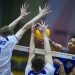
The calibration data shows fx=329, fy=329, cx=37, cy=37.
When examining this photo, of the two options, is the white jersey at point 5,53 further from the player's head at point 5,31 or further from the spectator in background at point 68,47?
the spectator in background at point 68,47

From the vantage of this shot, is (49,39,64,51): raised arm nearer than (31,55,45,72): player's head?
No

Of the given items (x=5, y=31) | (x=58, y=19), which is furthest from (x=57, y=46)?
(x=5, y=31)

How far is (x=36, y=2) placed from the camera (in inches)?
265

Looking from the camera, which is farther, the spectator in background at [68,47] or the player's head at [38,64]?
the spectator in background at [68,47]

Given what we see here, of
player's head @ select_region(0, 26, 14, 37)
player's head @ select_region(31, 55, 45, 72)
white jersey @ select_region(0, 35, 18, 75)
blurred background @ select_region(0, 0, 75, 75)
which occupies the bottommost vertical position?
player's head @ select_region(31, 55, 45, 72)

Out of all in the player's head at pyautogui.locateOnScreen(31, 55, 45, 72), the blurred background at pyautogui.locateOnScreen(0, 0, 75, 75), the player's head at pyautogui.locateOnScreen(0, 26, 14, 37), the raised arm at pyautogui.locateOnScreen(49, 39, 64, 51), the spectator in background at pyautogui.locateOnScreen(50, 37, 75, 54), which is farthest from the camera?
the blurred background at pyautogui.locateOnScreen(0, 0, 75, 75)

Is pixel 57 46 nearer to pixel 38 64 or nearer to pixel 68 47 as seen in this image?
pixel 68 47

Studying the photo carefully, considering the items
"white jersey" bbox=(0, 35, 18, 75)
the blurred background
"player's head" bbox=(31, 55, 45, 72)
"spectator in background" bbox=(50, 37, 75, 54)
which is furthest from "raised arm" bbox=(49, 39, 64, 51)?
"player's head" bbox=(31, 55, 45, 72)

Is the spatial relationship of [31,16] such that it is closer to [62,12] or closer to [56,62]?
[62,12]

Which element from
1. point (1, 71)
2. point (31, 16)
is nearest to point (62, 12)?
point (31, 16)

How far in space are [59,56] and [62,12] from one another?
1343mm

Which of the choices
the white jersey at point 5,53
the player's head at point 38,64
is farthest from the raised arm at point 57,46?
the player's head at point 38,64

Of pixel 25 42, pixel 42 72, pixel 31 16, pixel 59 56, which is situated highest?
pixel 31 16

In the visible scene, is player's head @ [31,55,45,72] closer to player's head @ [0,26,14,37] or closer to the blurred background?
player's head @ [0,26,14,37]
